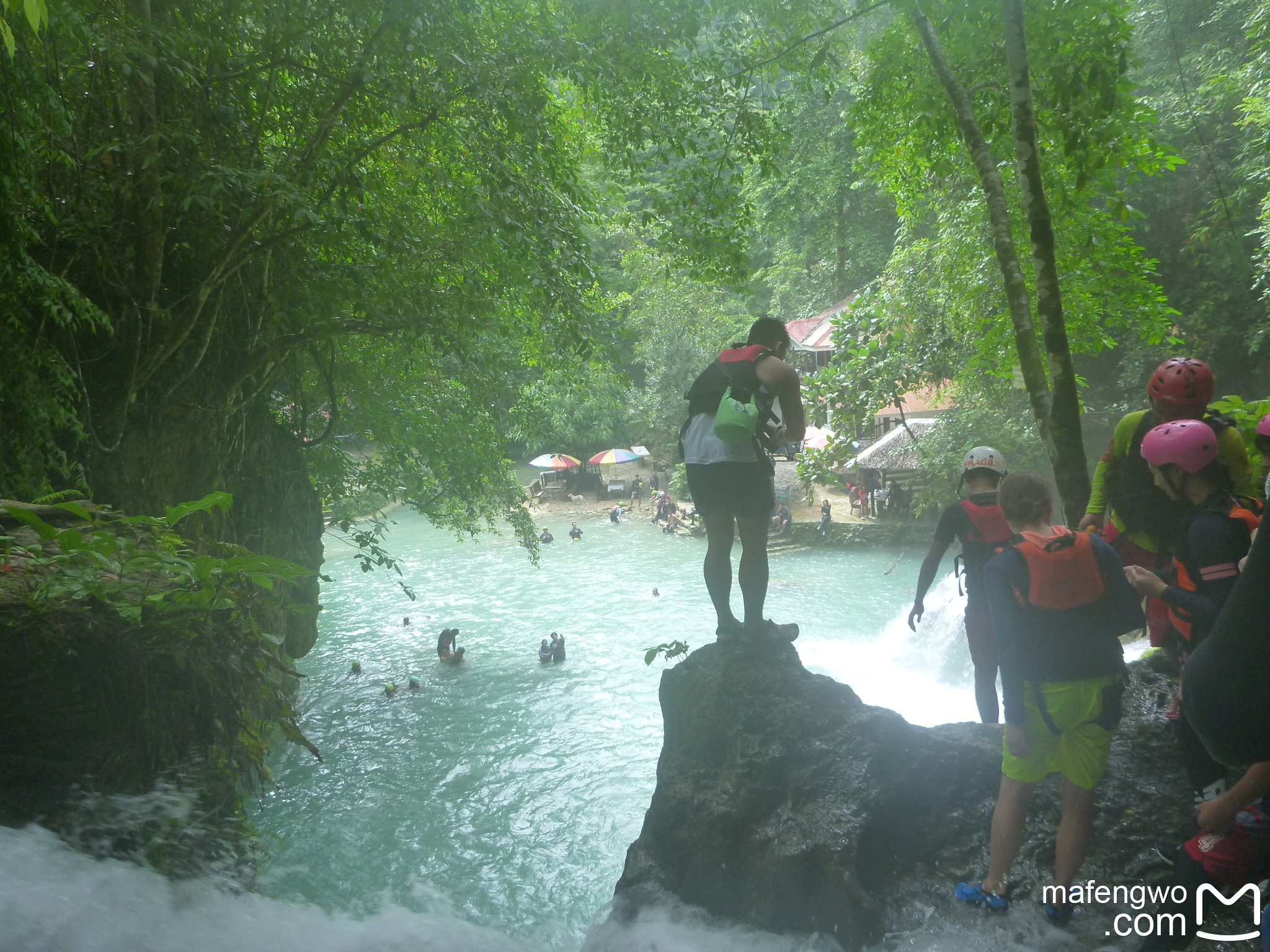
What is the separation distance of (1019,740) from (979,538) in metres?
1.69

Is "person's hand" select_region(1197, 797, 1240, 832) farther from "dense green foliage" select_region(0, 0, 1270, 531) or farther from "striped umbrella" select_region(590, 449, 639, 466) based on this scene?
"striped umbrella" select_region(590, 449, 639, 466)

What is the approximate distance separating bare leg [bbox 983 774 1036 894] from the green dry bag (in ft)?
6.08

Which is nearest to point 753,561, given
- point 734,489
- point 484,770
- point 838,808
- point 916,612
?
point 734,489

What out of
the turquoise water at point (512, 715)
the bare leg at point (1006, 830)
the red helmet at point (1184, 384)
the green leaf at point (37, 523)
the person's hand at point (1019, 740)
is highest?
the red helmet at point (1184, 384)

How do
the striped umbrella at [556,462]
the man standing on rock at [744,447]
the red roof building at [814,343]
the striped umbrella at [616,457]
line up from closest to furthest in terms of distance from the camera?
1. the man standing on rock at [744,447]
2. the red roof building at [814,343]
3. the striped umbrella at [616,457]
4. the striped umbrella at [556,462]

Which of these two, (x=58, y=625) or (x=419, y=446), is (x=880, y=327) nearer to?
(x=419, y=446)

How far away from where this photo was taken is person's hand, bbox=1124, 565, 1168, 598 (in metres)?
2.88

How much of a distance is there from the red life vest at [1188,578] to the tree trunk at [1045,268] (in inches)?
51.8

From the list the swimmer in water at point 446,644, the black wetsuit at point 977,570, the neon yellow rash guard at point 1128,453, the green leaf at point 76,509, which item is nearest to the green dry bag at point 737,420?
the black wetsuit at point 977,570

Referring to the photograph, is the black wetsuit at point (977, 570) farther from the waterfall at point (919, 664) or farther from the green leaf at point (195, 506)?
the waterfall at point (919, 664)

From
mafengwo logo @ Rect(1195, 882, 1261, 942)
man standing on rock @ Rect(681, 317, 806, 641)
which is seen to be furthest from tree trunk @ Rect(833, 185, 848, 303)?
mafengwo logo @ Rect(1195, 882, 1261, 942)

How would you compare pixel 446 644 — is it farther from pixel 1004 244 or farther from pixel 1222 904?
pixel 1222 904

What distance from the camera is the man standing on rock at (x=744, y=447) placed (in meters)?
4.02

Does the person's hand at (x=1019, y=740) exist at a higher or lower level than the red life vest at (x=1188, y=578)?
lower
